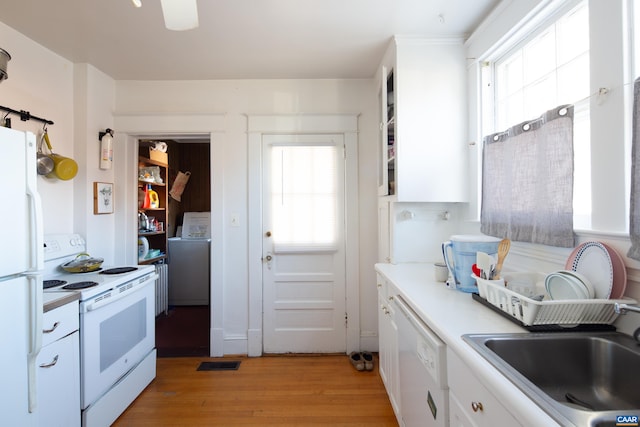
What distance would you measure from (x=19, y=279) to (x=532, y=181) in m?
2.35

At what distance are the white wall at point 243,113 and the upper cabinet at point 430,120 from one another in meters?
0.68

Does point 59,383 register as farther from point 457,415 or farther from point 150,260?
point 150,260

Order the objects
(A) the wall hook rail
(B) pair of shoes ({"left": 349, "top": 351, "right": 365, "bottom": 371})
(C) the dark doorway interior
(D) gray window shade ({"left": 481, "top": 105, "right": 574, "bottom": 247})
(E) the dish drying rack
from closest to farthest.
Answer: (E) the dish drying rack, (D) gray window shade ({"left": 481, "top": 105, "right": 574, "bottom": 247}), (A) the wall hook rail, (B) pair of shoes ({"left": 349, "top": 351, "right": 365, "bottom": 371}), (C) the dark doorway interior

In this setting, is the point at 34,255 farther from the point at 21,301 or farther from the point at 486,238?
the point at 486,238

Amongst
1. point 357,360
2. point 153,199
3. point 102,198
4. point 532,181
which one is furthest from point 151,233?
point 532,181

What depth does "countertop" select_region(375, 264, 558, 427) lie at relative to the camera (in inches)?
25.0

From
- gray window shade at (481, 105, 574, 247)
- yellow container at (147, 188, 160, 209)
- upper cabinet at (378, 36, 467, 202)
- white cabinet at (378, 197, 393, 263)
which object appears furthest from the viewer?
yellow container at (147, 188, 160, 209)

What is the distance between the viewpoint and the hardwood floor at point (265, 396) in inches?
71.8

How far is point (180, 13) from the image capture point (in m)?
1.13

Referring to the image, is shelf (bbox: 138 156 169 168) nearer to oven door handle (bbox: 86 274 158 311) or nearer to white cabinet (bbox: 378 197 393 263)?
oven door handle (bbox: 86 274 158 311)

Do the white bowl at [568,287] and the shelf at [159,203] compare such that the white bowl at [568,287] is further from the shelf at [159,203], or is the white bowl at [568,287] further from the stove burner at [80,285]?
the shelf at [159,203]

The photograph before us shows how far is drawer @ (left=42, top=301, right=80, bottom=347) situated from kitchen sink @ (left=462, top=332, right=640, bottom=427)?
73.0 inches

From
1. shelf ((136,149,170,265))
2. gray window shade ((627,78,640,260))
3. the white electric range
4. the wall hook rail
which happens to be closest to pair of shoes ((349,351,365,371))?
the white electric range

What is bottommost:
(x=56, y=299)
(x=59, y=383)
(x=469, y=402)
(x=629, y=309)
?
(x=59, y=383)
